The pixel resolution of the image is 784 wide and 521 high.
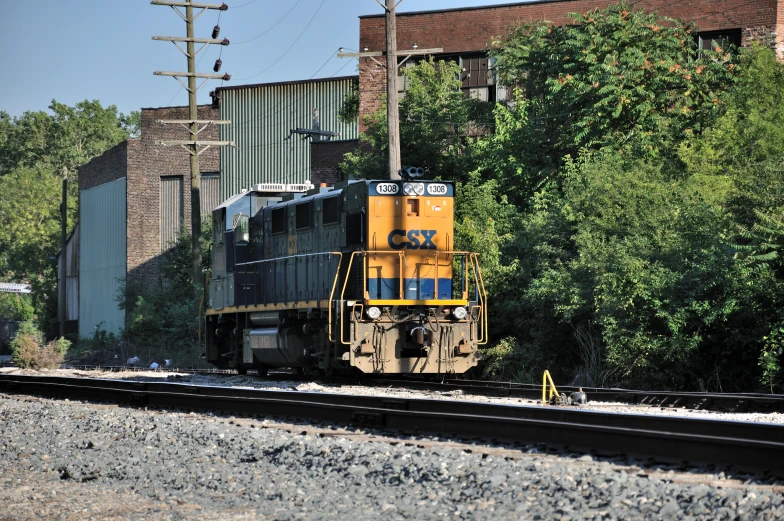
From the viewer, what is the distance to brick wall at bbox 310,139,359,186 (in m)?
36.8

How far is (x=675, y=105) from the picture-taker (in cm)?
2459

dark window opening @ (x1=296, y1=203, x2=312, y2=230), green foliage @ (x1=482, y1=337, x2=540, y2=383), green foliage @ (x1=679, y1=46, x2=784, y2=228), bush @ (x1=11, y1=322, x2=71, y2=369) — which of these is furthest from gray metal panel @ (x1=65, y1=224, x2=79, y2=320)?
green foliage @ (x1=679, y1=46, x2=784, y2=228)

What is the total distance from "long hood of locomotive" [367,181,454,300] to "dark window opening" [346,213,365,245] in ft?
0.76

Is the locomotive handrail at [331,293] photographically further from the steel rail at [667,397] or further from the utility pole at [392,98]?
the utility pole at [392,98]

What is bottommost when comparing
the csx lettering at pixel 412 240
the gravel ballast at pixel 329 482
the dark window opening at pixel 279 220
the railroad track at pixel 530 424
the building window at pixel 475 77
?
the gravel ballast at pixel 329 482

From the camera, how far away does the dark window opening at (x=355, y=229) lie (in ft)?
54.5

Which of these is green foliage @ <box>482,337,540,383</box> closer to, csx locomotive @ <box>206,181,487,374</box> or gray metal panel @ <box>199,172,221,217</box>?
csx locomotive @ <box>206,181,487,374</box>

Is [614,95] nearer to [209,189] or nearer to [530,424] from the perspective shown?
[530,424]

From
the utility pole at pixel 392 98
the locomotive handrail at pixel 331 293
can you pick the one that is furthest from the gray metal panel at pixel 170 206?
the locomotive handrail at pixel 331 293

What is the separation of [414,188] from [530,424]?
8.71 m

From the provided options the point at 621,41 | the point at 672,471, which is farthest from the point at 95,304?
the point at 672,471

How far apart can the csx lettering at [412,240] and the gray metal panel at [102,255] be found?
2736cm

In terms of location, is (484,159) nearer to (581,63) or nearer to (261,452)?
(581,63)

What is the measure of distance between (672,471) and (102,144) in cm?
9398
